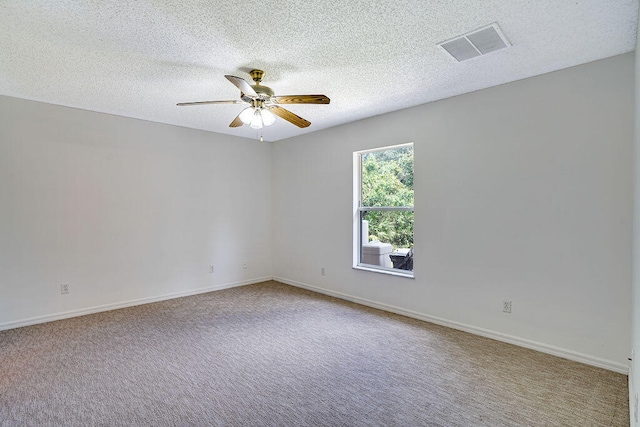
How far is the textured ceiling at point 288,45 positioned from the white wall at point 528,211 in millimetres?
320

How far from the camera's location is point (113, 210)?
171 inches

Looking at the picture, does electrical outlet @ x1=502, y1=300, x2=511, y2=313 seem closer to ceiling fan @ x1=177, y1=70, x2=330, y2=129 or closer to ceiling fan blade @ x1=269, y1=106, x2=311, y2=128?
ceiling fan @ x1=177, y1=70, x2=330, y2=129

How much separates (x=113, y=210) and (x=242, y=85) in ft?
9.77

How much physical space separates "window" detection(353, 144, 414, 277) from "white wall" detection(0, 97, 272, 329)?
6.78 feet

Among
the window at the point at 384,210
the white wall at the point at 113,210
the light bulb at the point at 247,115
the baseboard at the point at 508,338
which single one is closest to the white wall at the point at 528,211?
the baseboard at the point at 508,338

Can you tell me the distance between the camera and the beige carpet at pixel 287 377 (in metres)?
2.10

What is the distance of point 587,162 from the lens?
2760 millimetres

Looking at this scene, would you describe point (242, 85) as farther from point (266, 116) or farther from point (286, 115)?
point (286, 115)

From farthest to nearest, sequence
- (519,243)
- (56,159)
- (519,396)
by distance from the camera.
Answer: (56,159) < (519,243) < (519,396)

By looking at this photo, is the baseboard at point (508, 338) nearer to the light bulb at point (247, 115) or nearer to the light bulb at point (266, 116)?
the light bulb at point (266, 116)

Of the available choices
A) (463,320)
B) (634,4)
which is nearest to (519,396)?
(463,320)

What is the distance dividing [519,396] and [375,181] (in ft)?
9.58

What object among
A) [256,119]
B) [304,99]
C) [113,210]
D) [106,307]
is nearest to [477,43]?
[304,99]

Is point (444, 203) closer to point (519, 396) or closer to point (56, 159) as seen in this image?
point (519, 396)
